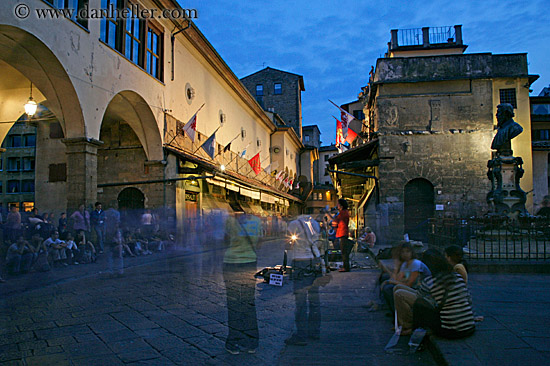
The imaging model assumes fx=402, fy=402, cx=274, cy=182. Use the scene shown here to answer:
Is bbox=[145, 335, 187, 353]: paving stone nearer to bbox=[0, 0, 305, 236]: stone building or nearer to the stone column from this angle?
bbox=[0, 0, 305, 236]: stone building

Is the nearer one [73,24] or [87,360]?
[87,360]

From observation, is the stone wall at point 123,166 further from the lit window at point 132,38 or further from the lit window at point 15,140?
the lit window at point 15,140

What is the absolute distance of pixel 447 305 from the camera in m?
3.97

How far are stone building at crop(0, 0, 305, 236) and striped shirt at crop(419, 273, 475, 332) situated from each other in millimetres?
10163

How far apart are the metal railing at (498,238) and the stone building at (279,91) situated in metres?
40.1

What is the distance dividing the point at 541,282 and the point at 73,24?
12.7 meters

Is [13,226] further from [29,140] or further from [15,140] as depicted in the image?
[15,140]

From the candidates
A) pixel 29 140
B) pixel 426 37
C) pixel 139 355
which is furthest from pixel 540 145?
pixel 29 140

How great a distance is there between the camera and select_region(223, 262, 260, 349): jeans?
14.0 feet

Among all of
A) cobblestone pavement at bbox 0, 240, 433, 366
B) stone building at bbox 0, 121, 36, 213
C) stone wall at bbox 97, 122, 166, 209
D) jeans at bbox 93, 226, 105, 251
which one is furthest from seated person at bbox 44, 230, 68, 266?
stone building at bbox 0, 121, 36, 213

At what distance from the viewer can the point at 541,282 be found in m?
7.09

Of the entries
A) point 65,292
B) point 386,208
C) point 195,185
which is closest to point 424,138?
point 386,208

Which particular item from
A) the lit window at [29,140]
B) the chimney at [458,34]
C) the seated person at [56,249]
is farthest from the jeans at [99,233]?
the chimney at [458,34]

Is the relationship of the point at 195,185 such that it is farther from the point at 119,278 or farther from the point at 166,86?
the point at 119,278
